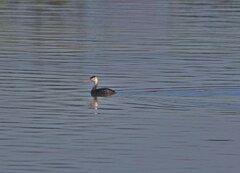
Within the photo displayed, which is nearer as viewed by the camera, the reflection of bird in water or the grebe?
the reflection of bird in water

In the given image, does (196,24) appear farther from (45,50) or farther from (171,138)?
(171,138)

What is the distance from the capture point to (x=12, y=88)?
988 inches

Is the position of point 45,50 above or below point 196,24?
below

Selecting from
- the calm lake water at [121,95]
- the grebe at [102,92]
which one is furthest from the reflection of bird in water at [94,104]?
the grebe at [102,92]

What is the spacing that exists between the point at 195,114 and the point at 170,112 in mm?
460

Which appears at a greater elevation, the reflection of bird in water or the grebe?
the grebe

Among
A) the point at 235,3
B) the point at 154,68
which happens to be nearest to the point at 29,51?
the point at 154,68

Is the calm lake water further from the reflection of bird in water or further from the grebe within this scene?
the grebe

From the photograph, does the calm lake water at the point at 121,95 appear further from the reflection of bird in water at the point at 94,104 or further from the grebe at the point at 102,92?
the grebe at the point at 102,92

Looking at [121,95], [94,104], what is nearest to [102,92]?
[121,95]

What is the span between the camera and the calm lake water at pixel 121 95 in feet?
59.6

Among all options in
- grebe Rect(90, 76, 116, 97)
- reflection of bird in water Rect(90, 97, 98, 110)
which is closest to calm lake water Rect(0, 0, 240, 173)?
reflection of bird in water Rect(90, 97, 98, 110)

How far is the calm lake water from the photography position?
→ 18180mm

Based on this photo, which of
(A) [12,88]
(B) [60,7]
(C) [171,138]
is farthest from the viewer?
(B) [60,7]
